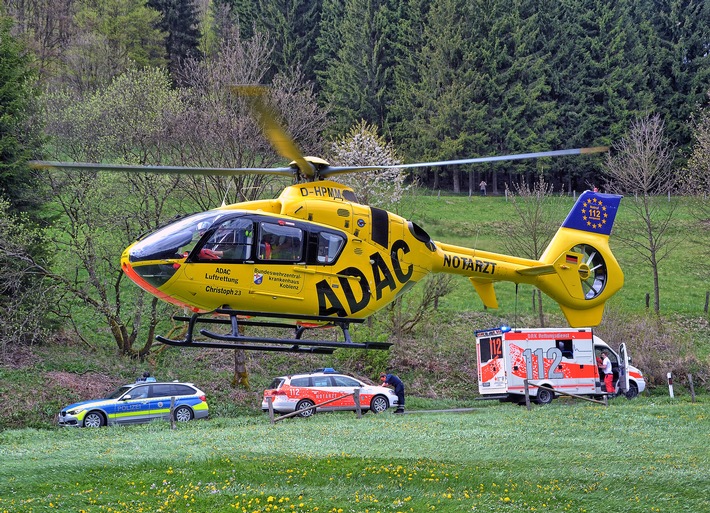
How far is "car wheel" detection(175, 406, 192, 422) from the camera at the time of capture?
26.8 metres

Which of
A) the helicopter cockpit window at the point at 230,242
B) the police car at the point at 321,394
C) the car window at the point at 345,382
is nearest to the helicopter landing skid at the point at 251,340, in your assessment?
the helicopter cockpit window at the point at 230,242

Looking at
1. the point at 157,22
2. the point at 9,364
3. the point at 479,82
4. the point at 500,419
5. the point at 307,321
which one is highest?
the point at 157,22

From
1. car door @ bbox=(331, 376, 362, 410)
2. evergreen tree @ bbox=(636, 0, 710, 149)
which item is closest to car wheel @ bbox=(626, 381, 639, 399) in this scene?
car door @ bbox=(331, 376, 362, 410)

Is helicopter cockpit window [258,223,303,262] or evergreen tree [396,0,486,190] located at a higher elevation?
evergreen tree [396,0,486,190]

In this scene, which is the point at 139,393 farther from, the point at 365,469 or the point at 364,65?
the point at 364,65

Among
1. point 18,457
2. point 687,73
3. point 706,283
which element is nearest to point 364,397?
point 18,457

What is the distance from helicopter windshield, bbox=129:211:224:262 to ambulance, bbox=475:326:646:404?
1819 cm

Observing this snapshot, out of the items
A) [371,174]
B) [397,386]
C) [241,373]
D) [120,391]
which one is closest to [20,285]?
[120,391]

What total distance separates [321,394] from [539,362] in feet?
27.9

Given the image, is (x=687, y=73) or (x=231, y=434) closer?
(x=231, y=434)

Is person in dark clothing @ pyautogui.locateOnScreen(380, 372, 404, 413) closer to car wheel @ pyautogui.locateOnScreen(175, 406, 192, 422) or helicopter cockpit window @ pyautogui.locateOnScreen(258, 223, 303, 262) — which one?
car wheel @ pyautogui.locateOnScreen(175, 406, 192, 422)

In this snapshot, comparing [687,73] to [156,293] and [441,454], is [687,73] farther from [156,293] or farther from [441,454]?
[156,293]

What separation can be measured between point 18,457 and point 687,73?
64317mm

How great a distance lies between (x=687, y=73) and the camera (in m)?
67.6
